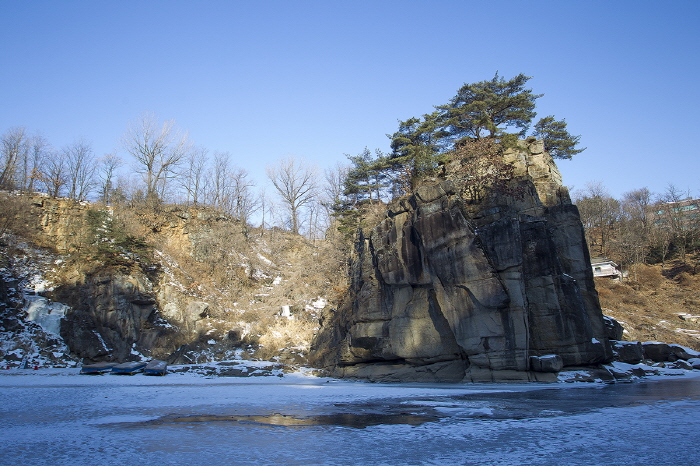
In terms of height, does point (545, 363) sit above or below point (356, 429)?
above

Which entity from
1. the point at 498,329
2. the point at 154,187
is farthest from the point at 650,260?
the point at 154,187

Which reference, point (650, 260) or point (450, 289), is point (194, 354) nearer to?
point (450, 289)

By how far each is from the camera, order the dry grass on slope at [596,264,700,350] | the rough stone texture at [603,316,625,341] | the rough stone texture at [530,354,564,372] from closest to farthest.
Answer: the rough stone texture at [530,354,564,372] → the rough stone texture at [603,316,625,341] → the dry grass on slope at [596,264,700,350]

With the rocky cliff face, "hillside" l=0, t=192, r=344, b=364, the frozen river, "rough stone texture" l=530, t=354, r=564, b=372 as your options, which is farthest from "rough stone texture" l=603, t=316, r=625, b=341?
"hillside" l=0, t=192, r=344, b=364

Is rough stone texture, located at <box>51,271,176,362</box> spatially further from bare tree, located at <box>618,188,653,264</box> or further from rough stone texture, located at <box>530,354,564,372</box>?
bare tree, located at <box>618,188,653,264</box>

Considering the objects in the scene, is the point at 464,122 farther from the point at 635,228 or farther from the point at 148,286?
the point at 635,228

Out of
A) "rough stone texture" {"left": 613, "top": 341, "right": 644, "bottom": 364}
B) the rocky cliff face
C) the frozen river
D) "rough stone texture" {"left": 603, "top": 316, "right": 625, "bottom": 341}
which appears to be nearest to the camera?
the frozen river

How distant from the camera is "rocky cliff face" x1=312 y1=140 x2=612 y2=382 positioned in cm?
2284

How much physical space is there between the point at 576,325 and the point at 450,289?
7294 mm

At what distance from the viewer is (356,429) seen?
10258mm

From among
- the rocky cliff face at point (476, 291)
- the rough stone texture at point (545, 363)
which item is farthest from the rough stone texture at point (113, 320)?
the rough stone texture at point (545, 363)

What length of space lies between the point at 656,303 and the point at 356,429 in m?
47.8

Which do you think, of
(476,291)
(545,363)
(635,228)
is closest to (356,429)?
(476,291)

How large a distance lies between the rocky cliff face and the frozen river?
6.04m
